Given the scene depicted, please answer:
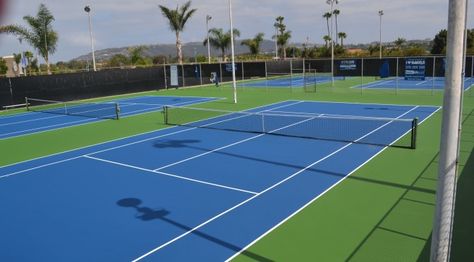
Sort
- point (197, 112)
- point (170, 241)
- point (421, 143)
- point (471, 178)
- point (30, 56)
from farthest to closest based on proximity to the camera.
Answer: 1. point (30, 56)
2. point (197, 112)
3. point (421, 143)
4. point (471, 178)
5. point (170, 241)

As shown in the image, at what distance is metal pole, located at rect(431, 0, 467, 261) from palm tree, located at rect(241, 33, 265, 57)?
7325 centimetres

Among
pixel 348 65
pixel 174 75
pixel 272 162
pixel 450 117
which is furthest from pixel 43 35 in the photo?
pixel 450 117

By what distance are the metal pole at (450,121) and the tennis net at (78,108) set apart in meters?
21.1

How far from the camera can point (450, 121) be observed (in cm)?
419

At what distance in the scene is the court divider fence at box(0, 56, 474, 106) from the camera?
104 feet

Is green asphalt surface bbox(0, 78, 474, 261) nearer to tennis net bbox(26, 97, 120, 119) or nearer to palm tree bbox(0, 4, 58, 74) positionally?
tennis net bbox(26, 97, 120, 119)

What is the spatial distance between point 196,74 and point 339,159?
1277 inches

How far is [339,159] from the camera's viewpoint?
519 inches

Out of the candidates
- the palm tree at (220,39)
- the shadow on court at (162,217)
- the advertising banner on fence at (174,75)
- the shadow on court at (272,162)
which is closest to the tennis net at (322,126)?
the shadow on court at (272,162)

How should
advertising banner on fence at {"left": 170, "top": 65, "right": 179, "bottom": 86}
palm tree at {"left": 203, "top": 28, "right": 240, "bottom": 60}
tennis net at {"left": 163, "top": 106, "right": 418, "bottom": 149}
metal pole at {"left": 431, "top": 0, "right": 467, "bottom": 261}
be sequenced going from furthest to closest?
palm tree at {"left": 203, "top": 28, "right": 240, "bottom": 60}
advertising banner on fence at {"left": 170, "top": 65, "right": 179, "bottom": 86}
tennis net at {"left": 163, "top": 106, "right": 418, "bottom": 149}
metal pole at {"left": 431, "top": 0, "right": 467, "bottom": 261}

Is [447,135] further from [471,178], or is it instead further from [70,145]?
[70,145]

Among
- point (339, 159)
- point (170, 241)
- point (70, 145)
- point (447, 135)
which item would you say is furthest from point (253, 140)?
A: point (447, 135)

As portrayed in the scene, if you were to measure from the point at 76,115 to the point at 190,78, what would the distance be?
19.3m

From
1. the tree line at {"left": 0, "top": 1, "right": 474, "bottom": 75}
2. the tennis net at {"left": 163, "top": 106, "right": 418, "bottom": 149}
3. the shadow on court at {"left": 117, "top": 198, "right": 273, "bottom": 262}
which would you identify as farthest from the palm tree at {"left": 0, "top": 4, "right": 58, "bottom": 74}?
the shadow on court at {"left": 117, "top": 198, "right": 273, "bottom": 262}
